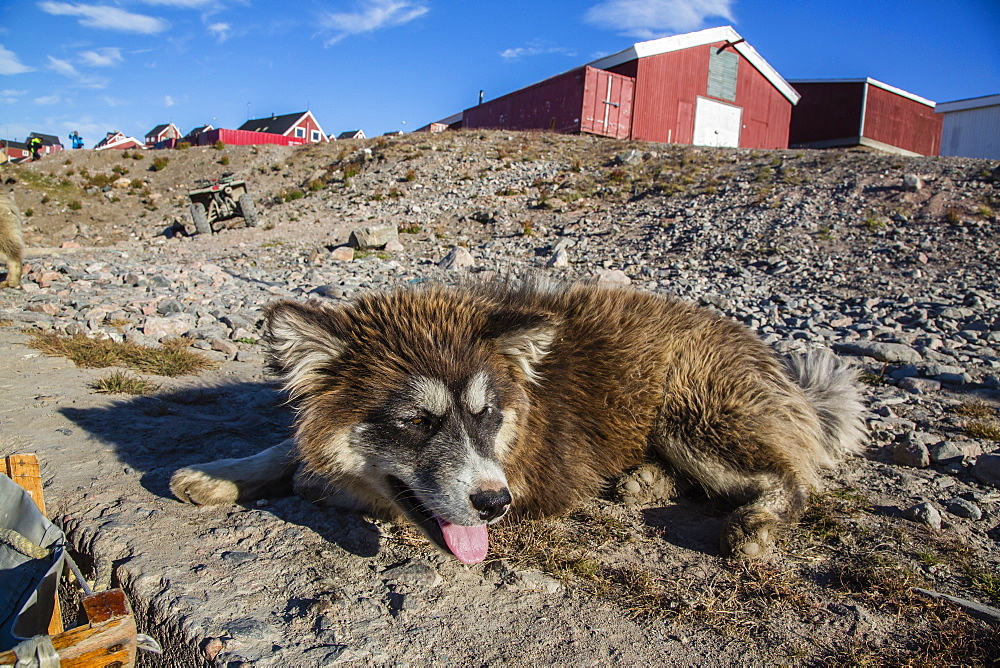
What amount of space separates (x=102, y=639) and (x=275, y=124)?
2572 inches

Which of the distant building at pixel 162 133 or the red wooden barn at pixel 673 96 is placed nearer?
the red wooden barn at pixel 673 96

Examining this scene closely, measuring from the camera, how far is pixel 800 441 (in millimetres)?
3637

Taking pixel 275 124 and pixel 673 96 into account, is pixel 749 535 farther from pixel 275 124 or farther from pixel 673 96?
pixel 275 124

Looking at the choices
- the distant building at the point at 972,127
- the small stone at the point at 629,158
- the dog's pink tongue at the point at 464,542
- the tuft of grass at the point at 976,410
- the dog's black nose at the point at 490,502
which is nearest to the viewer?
the dog's black nose at the point at 490,502

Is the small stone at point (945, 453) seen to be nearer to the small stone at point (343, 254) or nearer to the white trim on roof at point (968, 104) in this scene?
the small stone at point (343, 254)

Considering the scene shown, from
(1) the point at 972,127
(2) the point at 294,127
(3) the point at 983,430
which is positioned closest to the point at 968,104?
A: (1) the point at 972,127

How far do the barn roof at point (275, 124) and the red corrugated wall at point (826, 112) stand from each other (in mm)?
43665

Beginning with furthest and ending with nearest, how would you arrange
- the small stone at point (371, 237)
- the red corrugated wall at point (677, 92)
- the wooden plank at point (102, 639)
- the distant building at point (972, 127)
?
1. the distant building at point (972, 127)
2. the red corrugated wall at point (677, 92)
3. the small stone at point (371, 237)
4. the wooden plank at point (102, 639)

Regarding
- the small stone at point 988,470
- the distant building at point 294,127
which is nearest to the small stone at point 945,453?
the small stone at point 988,470

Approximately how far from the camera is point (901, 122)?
121 feet

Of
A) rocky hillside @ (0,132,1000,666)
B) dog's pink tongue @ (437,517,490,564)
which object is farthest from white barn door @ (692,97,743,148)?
dog's pink tongue @ (437,517,490,564)

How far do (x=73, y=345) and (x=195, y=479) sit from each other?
3.42 metres

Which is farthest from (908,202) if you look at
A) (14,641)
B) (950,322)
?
(14,641)

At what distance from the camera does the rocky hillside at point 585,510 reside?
7.79 ft
